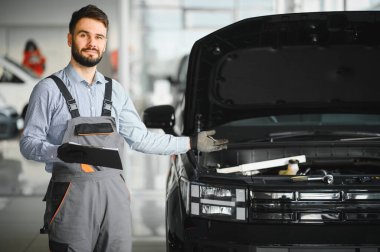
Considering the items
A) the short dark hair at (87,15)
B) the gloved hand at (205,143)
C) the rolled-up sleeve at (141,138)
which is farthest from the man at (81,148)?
the gloved hand at (205,143)

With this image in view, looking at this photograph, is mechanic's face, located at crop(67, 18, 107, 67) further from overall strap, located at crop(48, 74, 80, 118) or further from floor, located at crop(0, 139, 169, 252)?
floor, located at crop(0, 139, 169, 252)

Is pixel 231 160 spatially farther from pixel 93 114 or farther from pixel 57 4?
pixel 57 4

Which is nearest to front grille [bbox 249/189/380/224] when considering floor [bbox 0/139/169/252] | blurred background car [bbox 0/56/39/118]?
floor [bbox 0/139/169/252]

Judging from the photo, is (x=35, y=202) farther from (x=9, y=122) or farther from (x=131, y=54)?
(x=131, y=54)

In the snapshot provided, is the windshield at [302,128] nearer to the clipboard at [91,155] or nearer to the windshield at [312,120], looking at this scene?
the windshield at [312,120]

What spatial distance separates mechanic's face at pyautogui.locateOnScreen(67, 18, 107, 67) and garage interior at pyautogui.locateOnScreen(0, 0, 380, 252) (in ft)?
7.88

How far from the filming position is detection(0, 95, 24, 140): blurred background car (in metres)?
9.76

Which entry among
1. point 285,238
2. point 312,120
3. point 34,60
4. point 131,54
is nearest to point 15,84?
point 34,60

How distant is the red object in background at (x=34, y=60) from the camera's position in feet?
32.3

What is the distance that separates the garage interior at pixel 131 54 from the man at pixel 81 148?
7.08 feet

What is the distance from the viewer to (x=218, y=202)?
Answer: 269 centimetres

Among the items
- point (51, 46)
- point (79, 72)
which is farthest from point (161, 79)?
point (79, 72)

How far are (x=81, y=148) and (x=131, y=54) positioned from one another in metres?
8.67

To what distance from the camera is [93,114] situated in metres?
2.65
